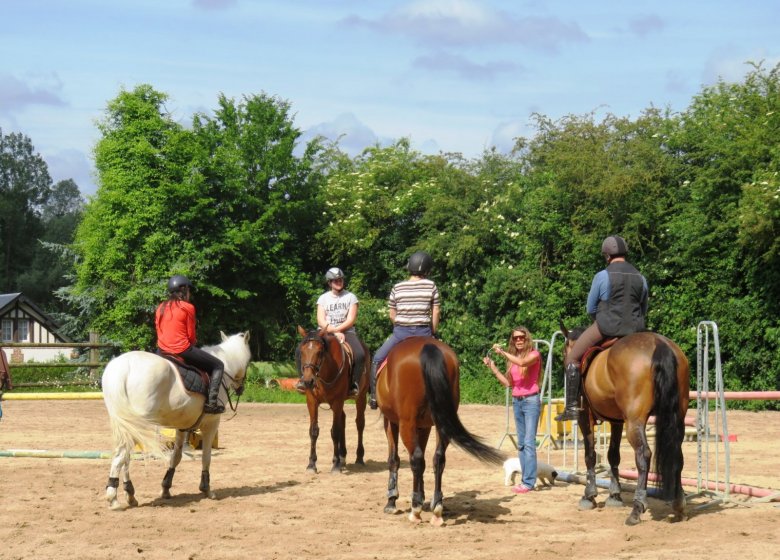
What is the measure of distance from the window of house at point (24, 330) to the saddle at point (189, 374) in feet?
192

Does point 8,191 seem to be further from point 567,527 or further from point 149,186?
point 567,527

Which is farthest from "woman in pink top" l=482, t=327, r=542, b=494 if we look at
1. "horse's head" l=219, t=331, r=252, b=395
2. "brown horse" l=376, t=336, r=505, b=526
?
"horse's head" l=219, t=331, r=252, b=395

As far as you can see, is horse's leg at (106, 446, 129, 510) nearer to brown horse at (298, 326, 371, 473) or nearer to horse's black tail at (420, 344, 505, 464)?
brown horse at (298, 326, 371, 473)

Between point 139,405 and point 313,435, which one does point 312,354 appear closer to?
point 313,435

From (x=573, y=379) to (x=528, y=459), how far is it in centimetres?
149

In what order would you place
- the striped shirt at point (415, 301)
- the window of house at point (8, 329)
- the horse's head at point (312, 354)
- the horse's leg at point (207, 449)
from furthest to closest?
the window of house at point (8, 329) → the horse's head at point (312, 354) → the horse's leg at point (207, 449) → the striped shirt at point (415, 301)

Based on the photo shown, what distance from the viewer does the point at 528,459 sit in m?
11.8

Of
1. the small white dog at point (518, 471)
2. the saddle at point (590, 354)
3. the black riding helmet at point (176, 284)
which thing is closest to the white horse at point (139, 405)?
the black riding helmet at point (176, 284)

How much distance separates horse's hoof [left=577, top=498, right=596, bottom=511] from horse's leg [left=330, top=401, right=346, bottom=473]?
3.88 meters

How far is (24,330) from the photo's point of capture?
6619 cm

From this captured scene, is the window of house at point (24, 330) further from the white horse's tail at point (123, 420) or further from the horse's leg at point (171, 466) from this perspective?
the white horse's tail at point (123, 420)

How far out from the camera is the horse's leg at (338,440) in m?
13.5

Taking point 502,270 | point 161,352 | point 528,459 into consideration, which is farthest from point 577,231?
point 161,352

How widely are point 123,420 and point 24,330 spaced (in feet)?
196
